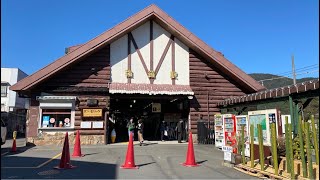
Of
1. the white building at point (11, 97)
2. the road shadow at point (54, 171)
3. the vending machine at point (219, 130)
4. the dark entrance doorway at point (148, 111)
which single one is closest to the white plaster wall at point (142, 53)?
the dark entrance doorway at point (148, 111)

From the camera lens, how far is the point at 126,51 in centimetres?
1856

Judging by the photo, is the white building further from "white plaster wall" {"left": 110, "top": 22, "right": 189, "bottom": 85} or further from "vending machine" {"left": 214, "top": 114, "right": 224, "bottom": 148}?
"vending machine" {"left": 214, "top": 114, "right": 224, "bottom": 148}

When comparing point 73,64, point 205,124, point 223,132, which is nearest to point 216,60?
point 205,124

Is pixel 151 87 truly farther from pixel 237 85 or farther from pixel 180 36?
pixel 237 85

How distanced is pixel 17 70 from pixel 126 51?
28.4 metres

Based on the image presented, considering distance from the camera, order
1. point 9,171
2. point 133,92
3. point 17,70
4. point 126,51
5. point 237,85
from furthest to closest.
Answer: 1. point 17,70
2. point 237,85
3. point 126,51
4. point 133,92
5. point 9,171

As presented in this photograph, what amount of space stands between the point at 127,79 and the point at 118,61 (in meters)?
1.14

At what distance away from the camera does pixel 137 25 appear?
60.7ft

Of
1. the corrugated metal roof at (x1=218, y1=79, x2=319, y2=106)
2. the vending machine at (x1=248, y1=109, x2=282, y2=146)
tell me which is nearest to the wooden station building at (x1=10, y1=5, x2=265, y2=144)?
the corrugated metal roof at (x1=218, y1=79, x2=319, y2=106)

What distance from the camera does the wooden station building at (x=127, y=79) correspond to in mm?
17328

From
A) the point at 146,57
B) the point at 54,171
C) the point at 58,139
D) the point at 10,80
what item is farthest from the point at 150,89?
the point at 10,80

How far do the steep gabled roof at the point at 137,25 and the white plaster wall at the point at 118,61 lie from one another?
0.52 meters

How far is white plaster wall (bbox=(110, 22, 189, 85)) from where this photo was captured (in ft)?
60.4

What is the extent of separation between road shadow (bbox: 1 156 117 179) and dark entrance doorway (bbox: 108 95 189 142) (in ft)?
27.1
